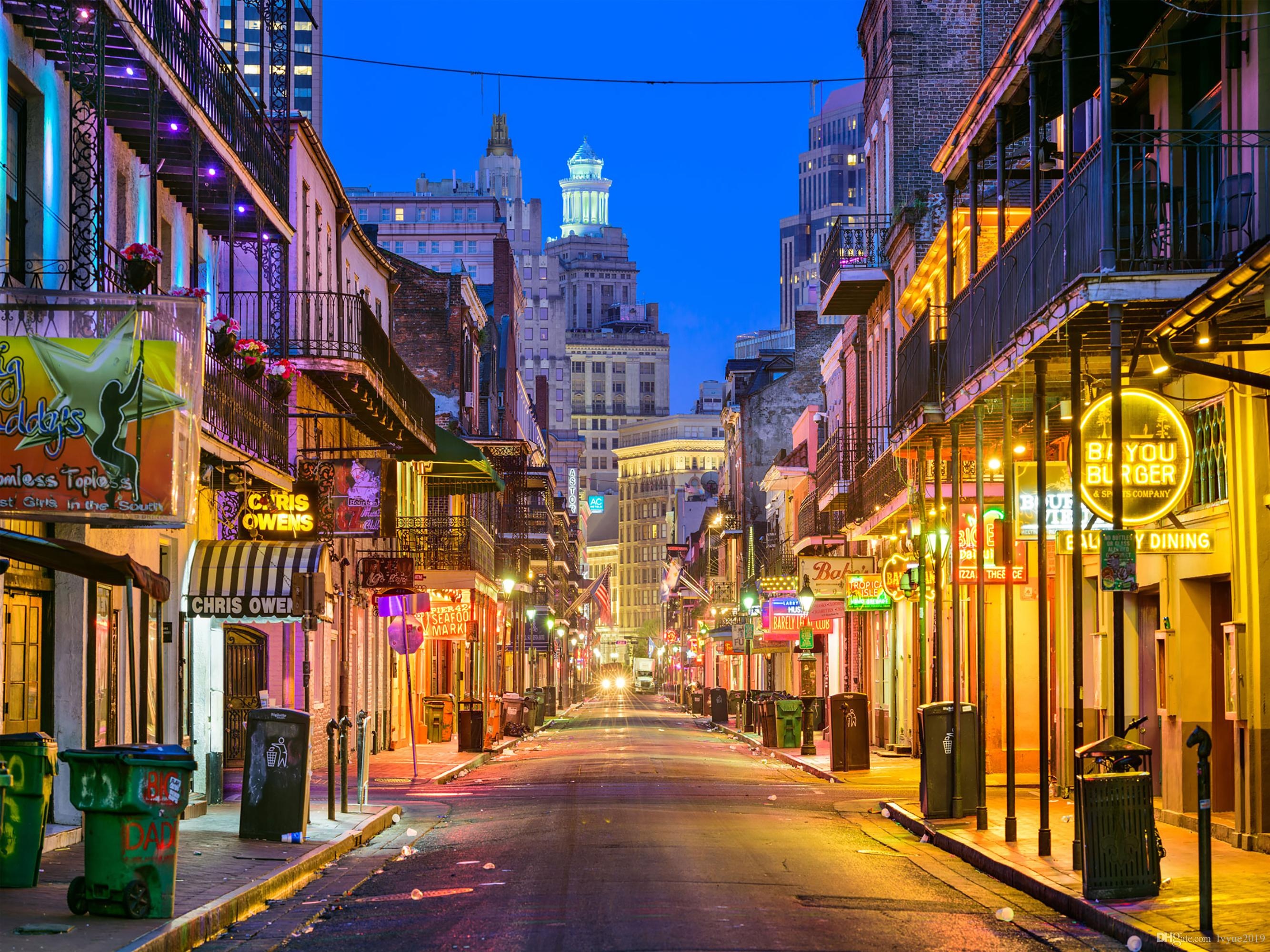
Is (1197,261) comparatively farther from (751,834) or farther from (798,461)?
(798,461)

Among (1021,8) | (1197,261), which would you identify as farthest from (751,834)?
(1021,8)

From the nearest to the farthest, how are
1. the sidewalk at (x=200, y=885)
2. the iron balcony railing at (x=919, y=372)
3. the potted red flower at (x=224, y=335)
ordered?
the sidewalk at (x=200, y=885) < the potted red flower at (x=224, y=335) < the iron balcony railing at (x=919, y=372)

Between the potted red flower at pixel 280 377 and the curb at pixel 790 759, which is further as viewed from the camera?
the curb at pixel 790 759

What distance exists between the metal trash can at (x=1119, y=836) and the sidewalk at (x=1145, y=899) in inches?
4.5

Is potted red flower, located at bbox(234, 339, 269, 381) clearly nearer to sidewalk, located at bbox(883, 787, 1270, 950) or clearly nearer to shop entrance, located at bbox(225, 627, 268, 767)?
shop entrance, located at bbox(225, 627, 268, 767)

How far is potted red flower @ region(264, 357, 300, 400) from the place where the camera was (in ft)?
75.7

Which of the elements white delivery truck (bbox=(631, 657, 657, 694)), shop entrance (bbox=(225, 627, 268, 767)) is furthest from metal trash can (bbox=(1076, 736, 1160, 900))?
white delivery truck (bbox=(631, 657, 657, 694))

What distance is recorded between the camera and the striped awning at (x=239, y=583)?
20766 millimetres

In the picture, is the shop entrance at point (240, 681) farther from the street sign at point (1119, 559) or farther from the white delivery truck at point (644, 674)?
the white delivery truck at point (644, 674)

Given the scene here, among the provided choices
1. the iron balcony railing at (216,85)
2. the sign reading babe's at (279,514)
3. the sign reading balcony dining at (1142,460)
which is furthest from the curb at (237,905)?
the iron balcony railing at (216,85)

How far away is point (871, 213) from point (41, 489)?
25.9 metres

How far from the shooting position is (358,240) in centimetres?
3775

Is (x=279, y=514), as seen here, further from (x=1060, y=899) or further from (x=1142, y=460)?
(x=1060, y=899)

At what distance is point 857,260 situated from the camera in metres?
37.2
